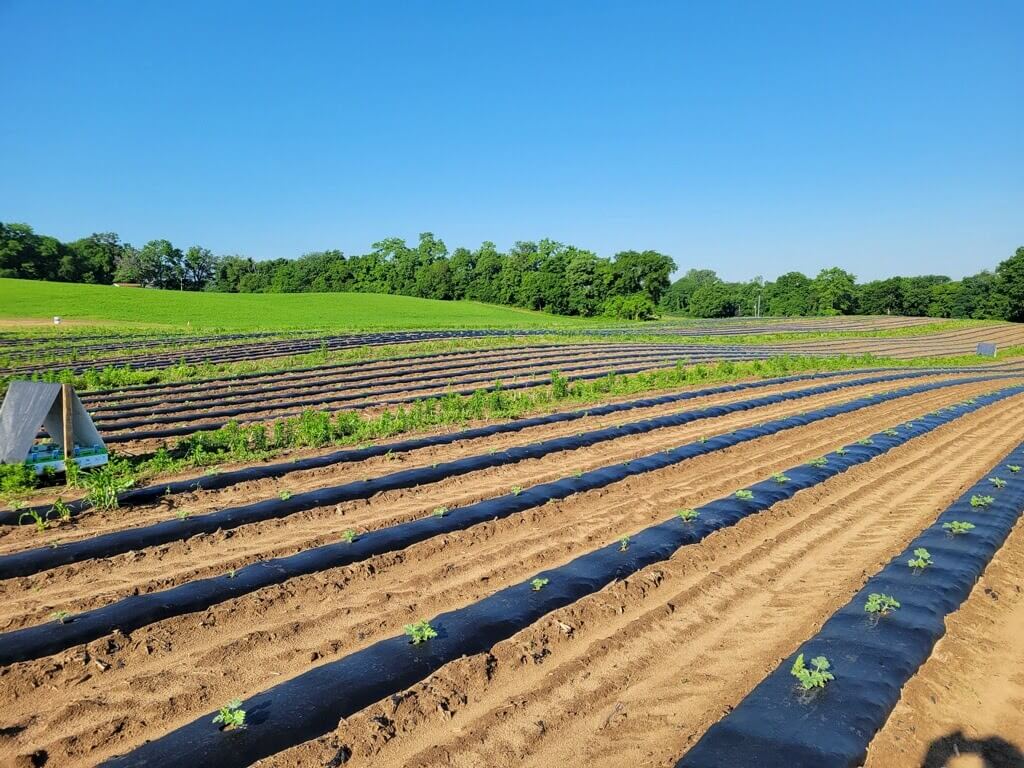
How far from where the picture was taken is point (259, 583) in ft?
17.1

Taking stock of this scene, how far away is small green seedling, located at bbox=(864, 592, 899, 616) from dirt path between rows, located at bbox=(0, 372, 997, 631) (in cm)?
426

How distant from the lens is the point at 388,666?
13.2 ft

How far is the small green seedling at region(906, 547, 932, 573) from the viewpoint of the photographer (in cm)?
550

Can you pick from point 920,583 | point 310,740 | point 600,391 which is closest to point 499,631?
point 310,740

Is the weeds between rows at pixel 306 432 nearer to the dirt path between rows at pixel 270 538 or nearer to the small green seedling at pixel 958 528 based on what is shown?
the dirt path between rows at pixel 270 538

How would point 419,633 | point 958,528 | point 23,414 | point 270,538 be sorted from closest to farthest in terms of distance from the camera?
point 419,633 → point 270,538 → point 958,528 → point 23,414

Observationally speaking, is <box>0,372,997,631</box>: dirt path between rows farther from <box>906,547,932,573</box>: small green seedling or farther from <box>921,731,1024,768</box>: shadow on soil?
<box>921,731,1024,768</box>: shadow on soil

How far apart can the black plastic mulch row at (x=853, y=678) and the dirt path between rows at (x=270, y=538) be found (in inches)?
162

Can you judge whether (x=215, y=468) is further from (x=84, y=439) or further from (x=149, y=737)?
(x=149, y=737)

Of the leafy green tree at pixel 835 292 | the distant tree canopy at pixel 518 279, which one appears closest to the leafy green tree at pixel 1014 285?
the distant tree canopy at pixel 518 279

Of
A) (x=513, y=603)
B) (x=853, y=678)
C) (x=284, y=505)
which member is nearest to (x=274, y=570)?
(x=284, y=505)

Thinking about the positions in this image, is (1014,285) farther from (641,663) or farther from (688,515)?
(641,663)

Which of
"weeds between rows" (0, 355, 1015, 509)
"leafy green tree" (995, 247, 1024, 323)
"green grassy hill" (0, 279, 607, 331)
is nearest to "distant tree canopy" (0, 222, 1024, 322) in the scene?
"leafy green tree" (995, 247, 1024, 323)

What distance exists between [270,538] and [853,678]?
536 centimetres
